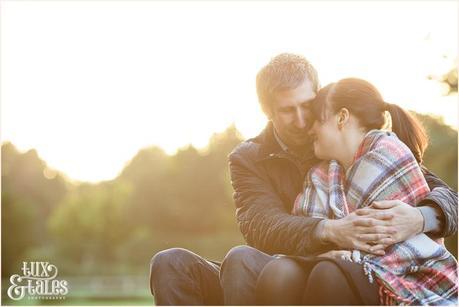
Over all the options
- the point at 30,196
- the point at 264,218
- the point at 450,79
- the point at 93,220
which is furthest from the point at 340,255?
the point at 93,220

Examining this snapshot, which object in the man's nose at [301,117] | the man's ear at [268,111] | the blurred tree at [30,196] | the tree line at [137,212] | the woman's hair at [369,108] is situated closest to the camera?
the woman's hair at [369,108]

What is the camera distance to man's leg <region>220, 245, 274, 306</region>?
6.67ft

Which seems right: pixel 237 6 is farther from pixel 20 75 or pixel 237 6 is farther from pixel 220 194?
pixel 220 194

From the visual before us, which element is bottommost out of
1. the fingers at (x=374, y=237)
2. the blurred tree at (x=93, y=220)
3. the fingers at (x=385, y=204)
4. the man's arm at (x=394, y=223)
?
the blurred tree at (x=93, y=220)

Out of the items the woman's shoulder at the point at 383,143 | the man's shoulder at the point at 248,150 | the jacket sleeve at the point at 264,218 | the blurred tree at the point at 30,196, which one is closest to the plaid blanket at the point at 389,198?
the woman's shoulder at the point at 383,143

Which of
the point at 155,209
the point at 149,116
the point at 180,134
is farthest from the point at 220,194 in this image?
the point at 149,116

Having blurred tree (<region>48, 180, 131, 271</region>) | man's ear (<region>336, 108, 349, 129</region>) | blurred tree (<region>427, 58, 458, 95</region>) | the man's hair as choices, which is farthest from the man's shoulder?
blurred tree (<region>48, 180, 131, 271</region>)

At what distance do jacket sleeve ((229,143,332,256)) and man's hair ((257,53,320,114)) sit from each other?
0.65ft

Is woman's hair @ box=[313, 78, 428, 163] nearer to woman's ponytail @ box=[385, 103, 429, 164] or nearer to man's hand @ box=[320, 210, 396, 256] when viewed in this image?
woman's ponytail @ box=[385, 103, 429, 164]

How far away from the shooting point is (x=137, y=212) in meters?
10.7

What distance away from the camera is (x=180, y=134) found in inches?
181

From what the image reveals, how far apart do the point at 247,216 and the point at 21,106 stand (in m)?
1.58

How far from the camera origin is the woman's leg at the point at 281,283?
1955 mm

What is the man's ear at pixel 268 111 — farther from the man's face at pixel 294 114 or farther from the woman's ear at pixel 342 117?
the woman's ear at pixel 342 117
